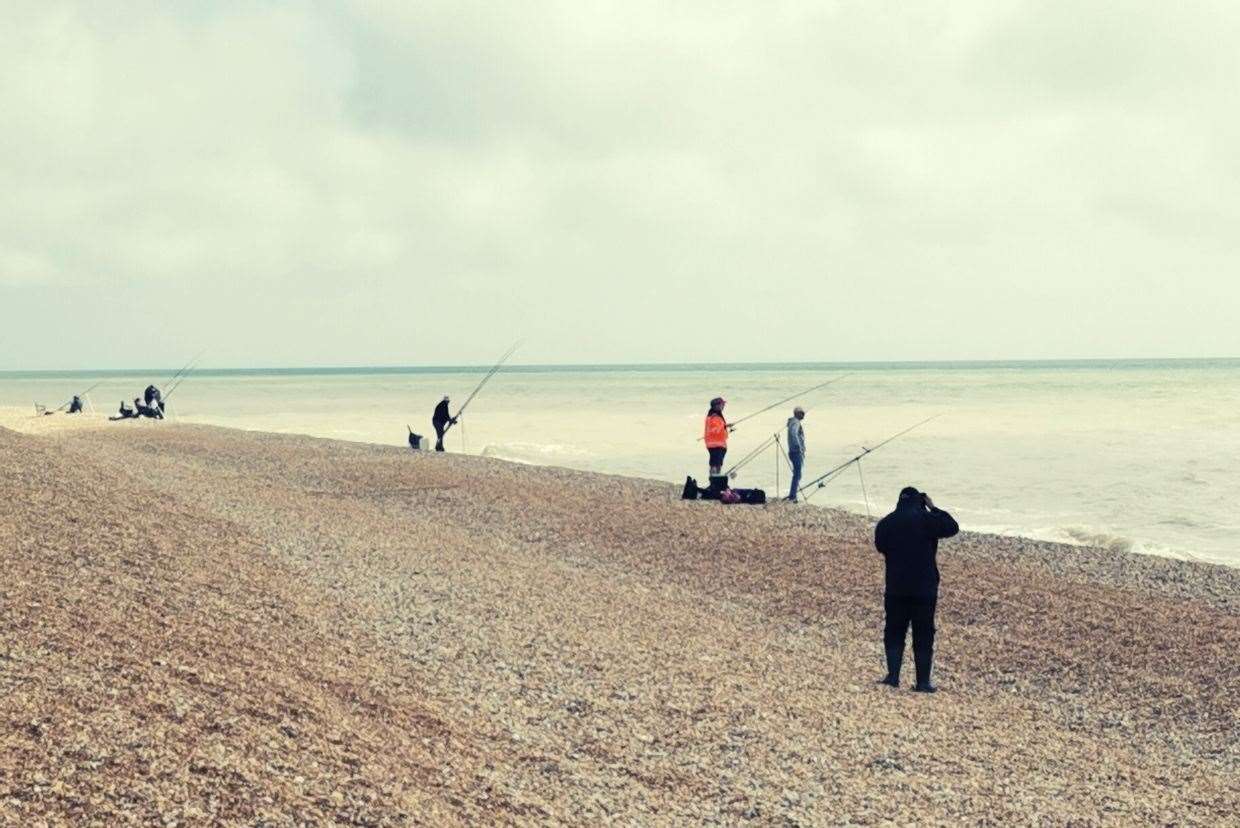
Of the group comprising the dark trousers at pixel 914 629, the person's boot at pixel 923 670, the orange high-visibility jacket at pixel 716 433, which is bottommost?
the person's boot at pixel 923 670

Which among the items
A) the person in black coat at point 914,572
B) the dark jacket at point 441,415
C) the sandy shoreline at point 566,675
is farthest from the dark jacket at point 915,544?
the dark jacket at point 441,415

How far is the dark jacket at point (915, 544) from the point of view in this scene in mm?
9125

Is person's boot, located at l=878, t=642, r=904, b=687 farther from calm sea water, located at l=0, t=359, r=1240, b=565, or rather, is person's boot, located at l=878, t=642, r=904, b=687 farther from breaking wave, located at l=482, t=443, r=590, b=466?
breaking wave, located at l=482, t=443, r=590, b=466

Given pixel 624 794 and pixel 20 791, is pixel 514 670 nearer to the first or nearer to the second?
pixel 624 794

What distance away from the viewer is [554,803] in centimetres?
616

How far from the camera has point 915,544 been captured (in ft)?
30.0

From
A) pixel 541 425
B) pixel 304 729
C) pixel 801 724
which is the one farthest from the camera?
pixel 541 425

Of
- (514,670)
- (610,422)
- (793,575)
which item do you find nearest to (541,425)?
(610,422)

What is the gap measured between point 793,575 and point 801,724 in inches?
242

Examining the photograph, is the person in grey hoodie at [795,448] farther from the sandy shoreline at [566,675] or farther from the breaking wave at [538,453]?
A: the breaking wave at [538,453]

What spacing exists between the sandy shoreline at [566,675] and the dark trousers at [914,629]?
0.31m

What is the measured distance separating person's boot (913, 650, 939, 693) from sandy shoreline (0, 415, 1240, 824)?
0.24 meters

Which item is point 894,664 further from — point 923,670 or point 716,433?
point 716,433

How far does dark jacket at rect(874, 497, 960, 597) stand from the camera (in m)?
9.12
